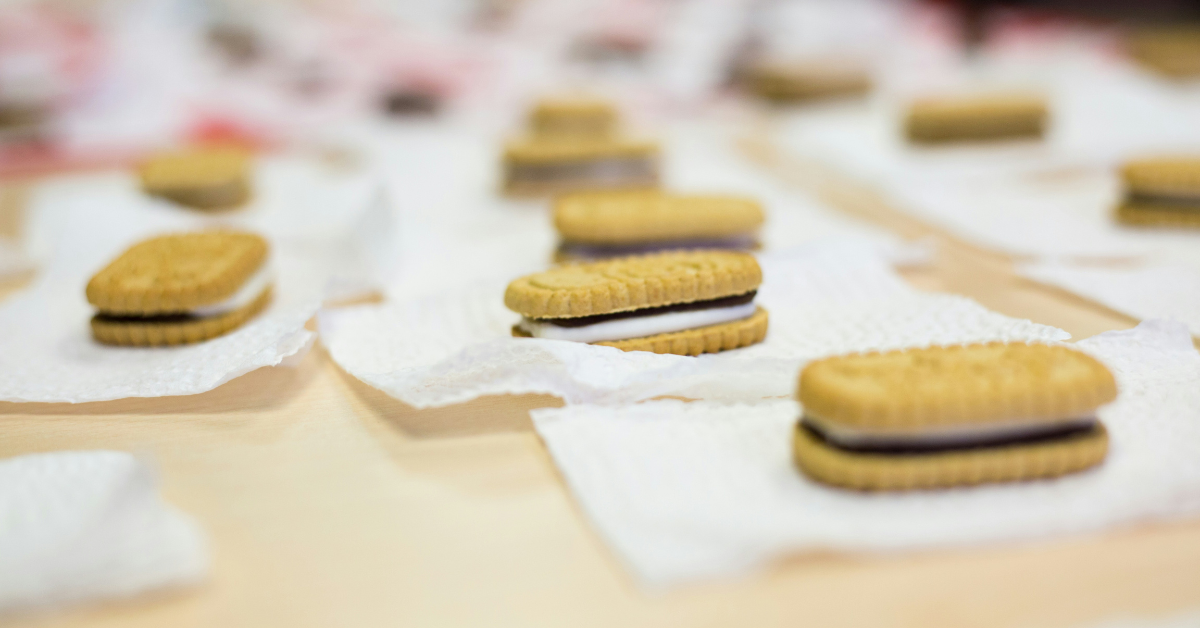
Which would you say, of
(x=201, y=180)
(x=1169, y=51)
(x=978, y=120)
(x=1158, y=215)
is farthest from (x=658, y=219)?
(x=1169, y=51)

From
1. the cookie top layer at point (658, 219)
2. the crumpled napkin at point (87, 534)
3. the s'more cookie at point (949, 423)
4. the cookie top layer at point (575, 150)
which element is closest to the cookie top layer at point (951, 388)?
the s'more cookie at point (949, 423)


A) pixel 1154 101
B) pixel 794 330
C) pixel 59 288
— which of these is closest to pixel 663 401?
pixel 794 330

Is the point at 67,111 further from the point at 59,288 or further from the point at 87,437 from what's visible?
the point at 87,437

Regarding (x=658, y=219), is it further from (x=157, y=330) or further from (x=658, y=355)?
(x=157, y=330)

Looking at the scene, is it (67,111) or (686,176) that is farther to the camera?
(67,111)

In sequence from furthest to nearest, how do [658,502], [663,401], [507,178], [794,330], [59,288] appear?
[507,178]
[59,288]
[794,330]
[663,401]
[658,502]

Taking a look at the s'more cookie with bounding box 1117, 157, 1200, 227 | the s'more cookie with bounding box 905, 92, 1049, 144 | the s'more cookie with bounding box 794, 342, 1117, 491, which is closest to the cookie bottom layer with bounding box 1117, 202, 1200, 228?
the s'more cookie with bounding box 1117, 157, 1200, 227
